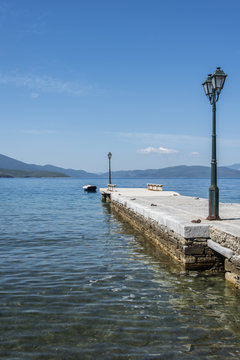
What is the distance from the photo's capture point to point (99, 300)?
6.68 meters

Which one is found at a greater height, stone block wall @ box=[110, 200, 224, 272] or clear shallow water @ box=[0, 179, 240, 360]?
stone block wall @ box=[110, 200, 224, 272]

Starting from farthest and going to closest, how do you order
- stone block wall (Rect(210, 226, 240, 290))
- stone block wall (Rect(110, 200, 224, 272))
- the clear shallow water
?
stone block wall (Rect(110, 200, 224, 272)) < stone block wall (Rect(210, 226, 240, 290)) < the clear shallow water

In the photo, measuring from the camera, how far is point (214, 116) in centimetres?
1020

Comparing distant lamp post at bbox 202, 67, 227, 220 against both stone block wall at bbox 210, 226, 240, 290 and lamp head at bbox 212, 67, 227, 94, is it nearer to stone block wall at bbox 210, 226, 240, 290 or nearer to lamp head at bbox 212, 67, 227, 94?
lamp head at bbox 212, 67, 227, 94

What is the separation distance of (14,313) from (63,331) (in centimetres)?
125

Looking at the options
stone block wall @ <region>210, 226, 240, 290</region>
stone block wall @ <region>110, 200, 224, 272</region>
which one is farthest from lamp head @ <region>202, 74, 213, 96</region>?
stone block wall @ <region>210, 226, 240, 290</region>

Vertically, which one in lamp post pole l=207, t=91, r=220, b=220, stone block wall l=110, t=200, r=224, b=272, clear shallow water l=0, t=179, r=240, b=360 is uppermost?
lamp post pole l=207, t=91, r=220, b=220

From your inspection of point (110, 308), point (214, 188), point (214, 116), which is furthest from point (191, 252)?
point (214, 116)

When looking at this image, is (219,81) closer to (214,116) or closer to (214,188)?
(214,116)

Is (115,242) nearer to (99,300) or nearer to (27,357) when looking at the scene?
(99,300)

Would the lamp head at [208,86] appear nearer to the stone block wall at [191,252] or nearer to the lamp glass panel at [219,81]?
the lamp glass panel at [219,81]

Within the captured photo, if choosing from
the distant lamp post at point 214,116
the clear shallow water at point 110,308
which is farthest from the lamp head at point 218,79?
the clear shallow water at point 110,308

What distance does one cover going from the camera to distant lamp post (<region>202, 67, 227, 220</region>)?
9.89m

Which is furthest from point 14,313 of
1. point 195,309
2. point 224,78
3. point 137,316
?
point 224,78
